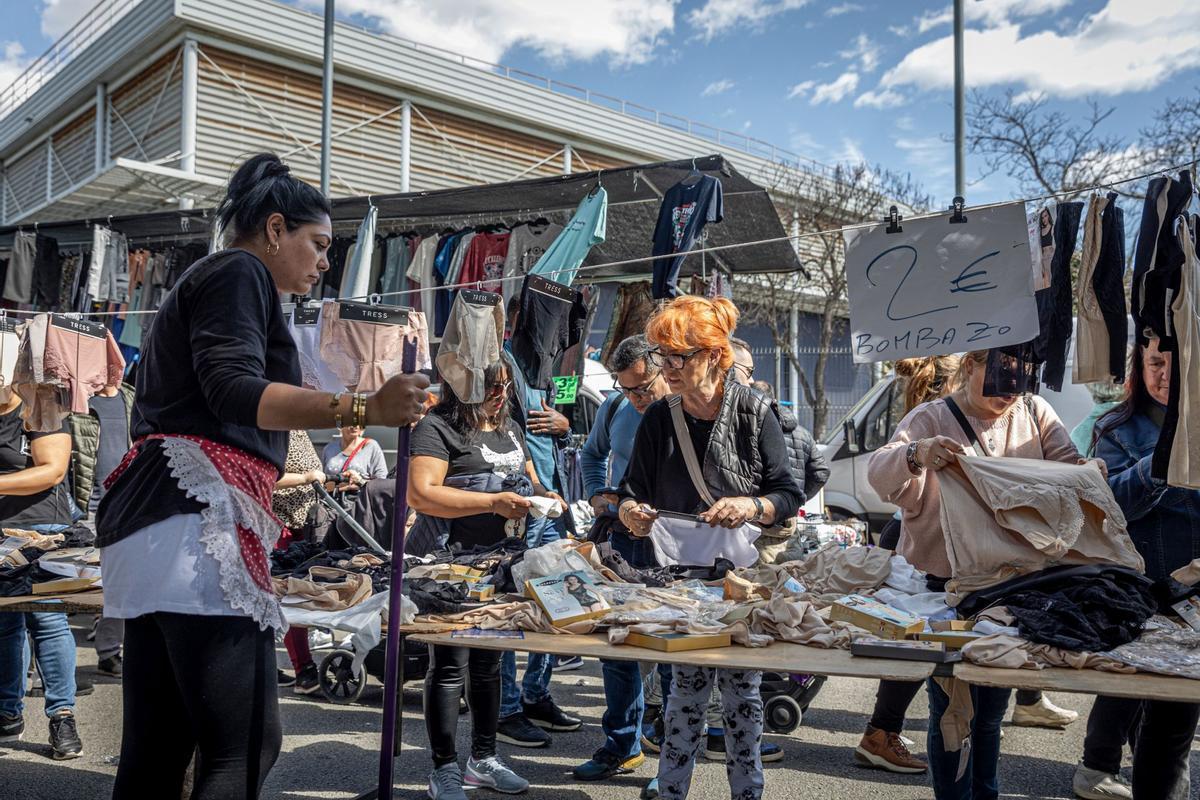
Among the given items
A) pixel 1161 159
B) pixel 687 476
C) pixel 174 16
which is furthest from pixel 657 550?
pixel 1161 159

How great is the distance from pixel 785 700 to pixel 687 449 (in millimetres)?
1702

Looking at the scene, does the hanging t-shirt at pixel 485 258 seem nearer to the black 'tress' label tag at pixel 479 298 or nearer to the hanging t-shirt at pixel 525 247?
the hanging t-shirt at pixel 525 247

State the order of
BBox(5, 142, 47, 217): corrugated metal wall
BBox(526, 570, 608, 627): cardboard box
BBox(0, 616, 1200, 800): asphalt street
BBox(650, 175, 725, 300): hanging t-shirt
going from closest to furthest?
BBox(526, 570, 608, 627): cardboard box
BBox(0, 616, 1200, 800): asphalt street
BBox(650, 175, 725, 300): hanging t-shirt
BBox(5, 142, 47, 217): corrugated metal wall

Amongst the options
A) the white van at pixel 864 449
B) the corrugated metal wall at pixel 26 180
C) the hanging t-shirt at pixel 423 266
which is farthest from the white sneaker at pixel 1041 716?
the corrugated metal wall at pixel 26 180

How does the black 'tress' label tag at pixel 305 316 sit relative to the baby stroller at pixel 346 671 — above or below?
above

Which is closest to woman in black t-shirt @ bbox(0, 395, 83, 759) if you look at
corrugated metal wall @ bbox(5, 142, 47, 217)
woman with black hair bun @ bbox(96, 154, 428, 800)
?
woman with black hair bun @ bbox(96, 154, 428, 800)

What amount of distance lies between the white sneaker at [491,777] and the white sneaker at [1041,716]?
2604 millimetres

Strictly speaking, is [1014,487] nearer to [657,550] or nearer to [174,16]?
[657,550]

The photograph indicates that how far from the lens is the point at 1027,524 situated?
286 cm

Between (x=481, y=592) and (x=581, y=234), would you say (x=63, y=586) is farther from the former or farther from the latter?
(x=581, y=234)

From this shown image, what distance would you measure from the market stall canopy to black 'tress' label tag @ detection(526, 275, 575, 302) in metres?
1.01

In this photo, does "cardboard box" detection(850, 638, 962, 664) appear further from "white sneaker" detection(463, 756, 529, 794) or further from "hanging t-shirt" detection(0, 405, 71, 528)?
"hanging t-shirt" detection(0, 405, 71, 528)

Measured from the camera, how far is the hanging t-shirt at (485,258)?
293 inches

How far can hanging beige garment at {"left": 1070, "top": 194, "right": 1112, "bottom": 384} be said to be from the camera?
140 inches
